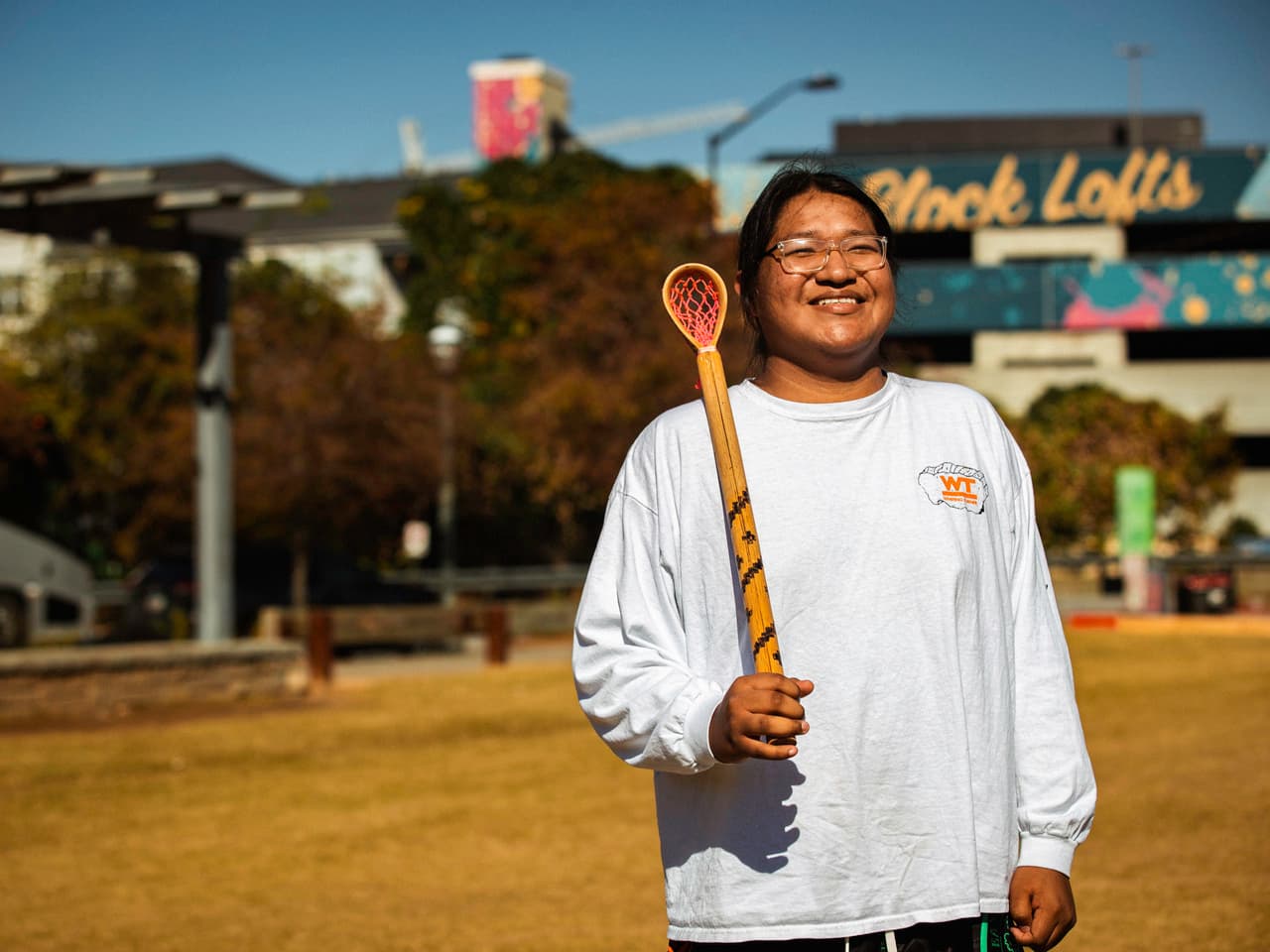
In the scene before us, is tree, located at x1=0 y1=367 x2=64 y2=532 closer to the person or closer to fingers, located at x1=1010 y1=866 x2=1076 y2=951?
the person

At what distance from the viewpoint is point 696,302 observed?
2.83 meters

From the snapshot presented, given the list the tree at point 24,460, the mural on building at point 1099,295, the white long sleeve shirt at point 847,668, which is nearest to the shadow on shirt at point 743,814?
the white long sleeve shirt at point 847,668

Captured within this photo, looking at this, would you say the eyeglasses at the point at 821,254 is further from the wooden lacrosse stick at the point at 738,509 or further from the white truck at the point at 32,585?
the white truck at the point at 32,585

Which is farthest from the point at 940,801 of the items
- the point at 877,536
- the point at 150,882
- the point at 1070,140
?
the point at 1070,140

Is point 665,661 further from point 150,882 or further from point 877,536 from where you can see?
point 150,882

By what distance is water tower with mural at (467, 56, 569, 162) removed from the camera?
69.7 metres

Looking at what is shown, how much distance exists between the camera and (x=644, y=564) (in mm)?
2684

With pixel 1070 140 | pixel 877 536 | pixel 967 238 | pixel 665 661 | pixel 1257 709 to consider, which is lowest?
pixel 1257 709

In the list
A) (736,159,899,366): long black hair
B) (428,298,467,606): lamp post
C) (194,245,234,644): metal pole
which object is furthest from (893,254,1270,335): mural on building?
(736,159,899,366): long black hair

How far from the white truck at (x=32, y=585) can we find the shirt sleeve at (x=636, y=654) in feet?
65.0

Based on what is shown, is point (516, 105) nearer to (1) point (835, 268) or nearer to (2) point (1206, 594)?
(2) point (1206, 594)

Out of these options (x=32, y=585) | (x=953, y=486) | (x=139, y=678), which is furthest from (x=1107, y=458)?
(x=953, y=486)

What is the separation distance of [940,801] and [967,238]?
59.2 meters

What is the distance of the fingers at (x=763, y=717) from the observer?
2354mm
